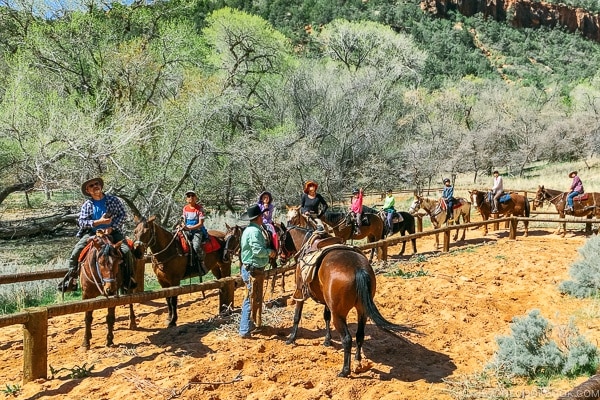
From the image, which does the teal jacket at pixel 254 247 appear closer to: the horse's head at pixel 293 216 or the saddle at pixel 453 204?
the horse's head at pixel 293 216

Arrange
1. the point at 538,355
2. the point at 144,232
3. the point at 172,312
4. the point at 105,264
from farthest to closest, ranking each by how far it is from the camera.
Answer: the point at 172,312
the point at 144,232
the point at 105,264
the point at 538,355

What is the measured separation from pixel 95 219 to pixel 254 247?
235 centimetres

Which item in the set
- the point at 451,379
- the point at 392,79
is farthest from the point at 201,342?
the point at 392,79

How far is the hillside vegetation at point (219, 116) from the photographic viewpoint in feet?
57.0

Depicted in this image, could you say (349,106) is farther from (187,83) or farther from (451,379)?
(451,379)

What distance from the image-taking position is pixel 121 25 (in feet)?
77.4

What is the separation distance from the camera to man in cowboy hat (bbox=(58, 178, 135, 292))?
7.26 meters

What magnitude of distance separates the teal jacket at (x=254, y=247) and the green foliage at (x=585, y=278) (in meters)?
6.09

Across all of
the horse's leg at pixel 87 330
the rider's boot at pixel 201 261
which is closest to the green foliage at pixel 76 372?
the horse's leg at pixel 87 330

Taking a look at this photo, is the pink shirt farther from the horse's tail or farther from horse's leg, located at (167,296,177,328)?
the horse's tail

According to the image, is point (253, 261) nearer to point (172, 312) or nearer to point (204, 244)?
point (172, 312)

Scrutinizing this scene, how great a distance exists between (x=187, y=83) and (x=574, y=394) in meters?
21.0

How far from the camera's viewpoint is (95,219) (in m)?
7.46

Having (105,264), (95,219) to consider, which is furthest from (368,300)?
(95,219)
